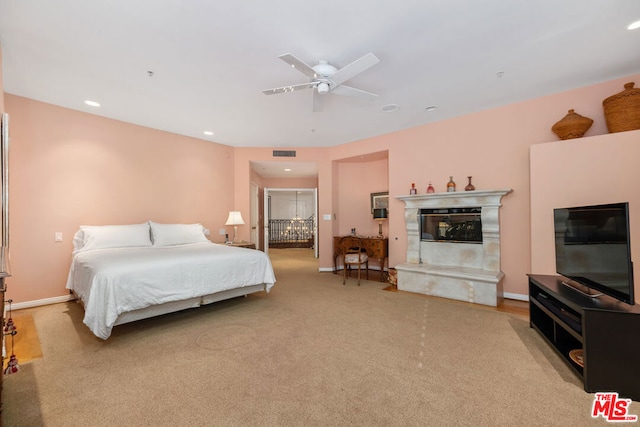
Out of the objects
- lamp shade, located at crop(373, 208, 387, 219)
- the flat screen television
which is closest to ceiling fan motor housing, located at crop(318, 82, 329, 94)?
the flat screen television

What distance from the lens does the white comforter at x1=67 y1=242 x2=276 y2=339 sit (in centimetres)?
244

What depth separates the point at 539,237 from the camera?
3377 mm

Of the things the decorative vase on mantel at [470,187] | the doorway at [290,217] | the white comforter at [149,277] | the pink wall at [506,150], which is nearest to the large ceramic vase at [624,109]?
the pink wall at [506,150]

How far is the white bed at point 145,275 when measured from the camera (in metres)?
2.46

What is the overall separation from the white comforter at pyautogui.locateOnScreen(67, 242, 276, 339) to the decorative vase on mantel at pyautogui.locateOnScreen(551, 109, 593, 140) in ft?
13.4

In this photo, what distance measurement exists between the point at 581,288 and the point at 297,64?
324 cm

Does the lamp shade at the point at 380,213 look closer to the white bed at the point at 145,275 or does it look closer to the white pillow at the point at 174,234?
the white bed at the point at 145,275

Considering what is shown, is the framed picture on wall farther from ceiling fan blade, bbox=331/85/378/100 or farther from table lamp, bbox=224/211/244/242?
ceiling fan blade, bbox=331/85/378/100

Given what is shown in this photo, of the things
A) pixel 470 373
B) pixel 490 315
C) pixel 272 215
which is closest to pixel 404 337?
pixel 470 373

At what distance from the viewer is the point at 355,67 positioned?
2.50 m

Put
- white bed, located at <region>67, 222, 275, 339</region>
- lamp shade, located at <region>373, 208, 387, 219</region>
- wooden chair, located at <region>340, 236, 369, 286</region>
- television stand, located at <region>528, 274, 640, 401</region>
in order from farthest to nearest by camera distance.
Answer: lamp shade, located at <region>373, 208, 387, 219</region>, wooden chair, located at <region>340, 236, 369, 286</region>, white bed, located at <region>67, 222, 275, 339</region>, television stand, located at <region>528, 274, 640, 401</region>

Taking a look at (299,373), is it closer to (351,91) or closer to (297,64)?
(297,64)

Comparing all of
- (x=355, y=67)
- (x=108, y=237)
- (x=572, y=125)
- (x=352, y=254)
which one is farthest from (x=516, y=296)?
(x=108, y=237)

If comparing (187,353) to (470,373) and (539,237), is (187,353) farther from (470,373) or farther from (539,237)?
(539,237)
